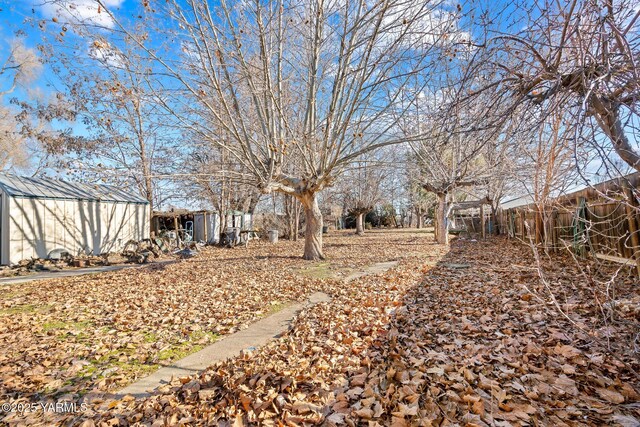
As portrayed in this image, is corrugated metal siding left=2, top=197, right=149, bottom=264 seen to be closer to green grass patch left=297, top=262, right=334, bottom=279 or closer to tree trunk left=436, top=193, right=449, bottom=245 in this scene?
green grass patch left=297, top=262, right=334, bottom=279

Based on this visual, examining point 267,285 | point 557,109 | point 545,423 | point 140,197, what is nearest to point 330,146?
point 267,285

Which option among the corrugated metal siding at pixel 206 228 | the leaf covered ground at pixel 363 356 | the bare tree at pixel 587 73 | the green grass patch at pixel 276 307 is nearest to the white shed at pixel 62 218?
the corrugated metal siding at pixel 206 228

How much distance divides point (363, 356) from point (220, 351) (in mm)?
1614

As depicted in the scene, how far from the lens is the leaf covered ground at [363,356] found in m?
2.24

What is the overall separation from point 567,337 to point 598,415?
4.18 ft

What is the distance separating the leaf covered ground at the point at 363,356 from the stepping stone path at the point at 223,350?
0.55ft

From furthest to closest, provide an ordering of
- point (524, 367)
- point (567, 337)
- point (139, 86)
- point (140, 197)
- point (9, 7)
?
point (140, 197), point (139, 86), point (9, 7), point (567, 337), point (524, 367)

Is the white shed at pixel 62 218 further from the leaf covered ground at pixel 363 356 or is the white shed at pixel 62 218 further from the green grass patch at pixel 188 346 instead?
the green grass patch at pixel 188 346

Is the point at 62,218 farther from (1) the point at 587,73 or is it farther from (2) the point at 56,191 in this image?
(1) the point at 587,73

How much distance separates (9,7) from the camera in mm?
4305

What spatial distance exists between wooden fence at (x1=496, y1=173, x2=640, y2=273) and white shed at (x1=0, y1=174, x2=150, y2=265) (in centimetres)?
1252

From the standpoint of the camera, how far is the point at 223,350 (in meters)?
3.44

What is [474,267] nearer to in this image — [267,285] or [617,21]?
[267,285]

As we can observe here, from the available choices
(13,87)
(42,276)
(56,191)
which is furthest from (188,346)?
(13,87)
